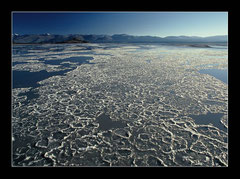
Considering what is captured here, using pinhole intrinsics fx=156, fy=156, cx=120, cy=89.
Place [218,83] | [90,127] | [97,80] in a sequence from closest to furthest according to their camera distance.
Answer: [90,127], [218,83], [97,80]

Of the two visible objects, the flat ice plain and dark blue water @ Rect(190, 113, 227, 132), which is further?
dark blue water @ Rect(190, 113, 227, 132)

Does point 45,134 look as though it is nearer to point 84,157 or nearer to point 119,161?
point 84,157

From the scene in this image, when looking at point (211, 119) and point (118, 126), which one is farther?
point (211, 119)

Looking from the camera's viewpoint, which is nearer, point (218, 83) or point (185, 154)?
point (185, 154)

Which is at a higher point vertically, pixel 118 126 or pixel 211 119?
pixel 211 119

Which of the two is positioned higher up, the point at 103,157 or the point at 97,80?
the point at 97,80

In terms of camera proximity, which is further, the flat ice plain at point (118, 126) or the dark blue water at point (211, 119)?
the dark blue water at point (211, 119)
